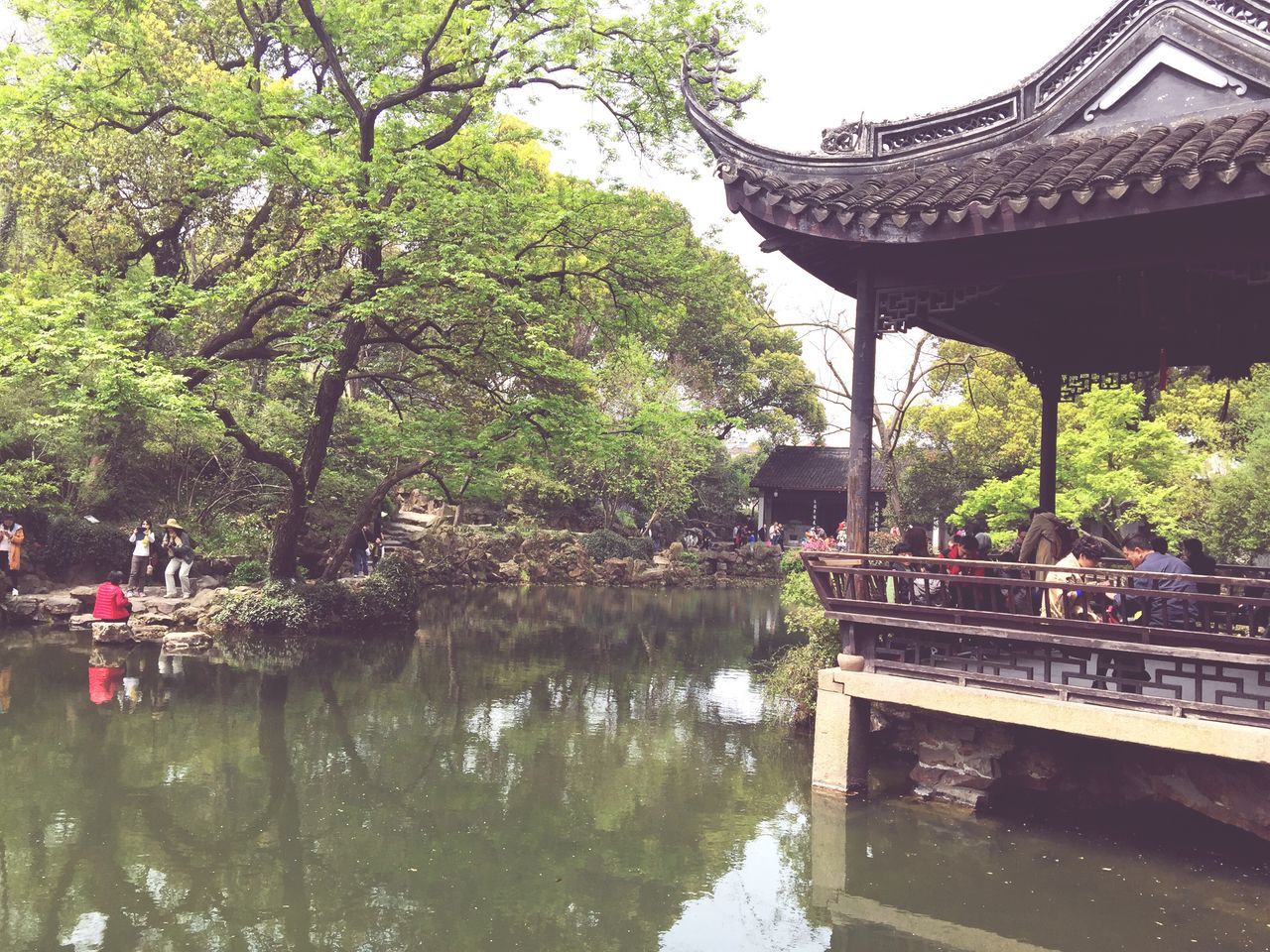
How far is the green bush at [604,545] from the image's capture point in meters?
28.1

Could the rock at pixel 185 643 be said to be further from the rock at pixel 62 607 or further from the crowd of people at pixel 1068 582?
the crowd of people at pixel 1068 582

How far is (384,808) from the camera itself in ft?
23.6

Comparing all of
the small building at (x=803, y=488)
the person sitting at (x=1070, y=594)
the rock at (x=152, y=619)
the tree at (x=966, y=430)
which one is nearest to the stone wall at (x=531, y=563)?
the tree at (x=966, y=430)

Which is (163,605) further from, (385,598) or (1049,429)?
(1049,429)

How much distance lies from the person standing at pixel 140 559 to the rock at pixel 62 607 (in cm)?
111

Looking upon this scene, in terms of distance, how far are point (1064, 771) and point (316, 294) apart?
1389cm

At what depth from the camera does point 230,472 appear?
64.5ft

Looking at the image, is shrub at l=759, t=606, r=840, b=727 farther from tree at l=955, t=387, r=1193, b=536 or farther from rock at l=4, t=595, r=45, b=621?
rock at l=4, t=595, r=45, b=621

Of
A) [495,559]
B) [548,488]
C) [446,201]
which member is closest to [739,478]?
[548,488]

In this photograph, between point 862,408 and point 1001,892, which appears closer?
point 1001,892

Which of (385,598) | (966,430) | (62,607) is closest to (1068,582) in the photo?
(385,598)

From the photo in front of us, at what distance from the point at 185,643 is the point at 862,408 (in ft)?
33.3

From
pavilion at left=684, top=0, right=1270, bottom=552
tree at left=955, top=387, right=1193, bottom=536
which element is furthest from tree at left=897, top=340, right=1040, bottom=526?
pavilion at left=684, top=0, right=1270, bottom=552

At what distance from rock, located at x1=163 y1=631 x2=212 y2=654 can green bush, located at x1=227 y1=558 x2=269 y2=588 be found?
12.5 feet
